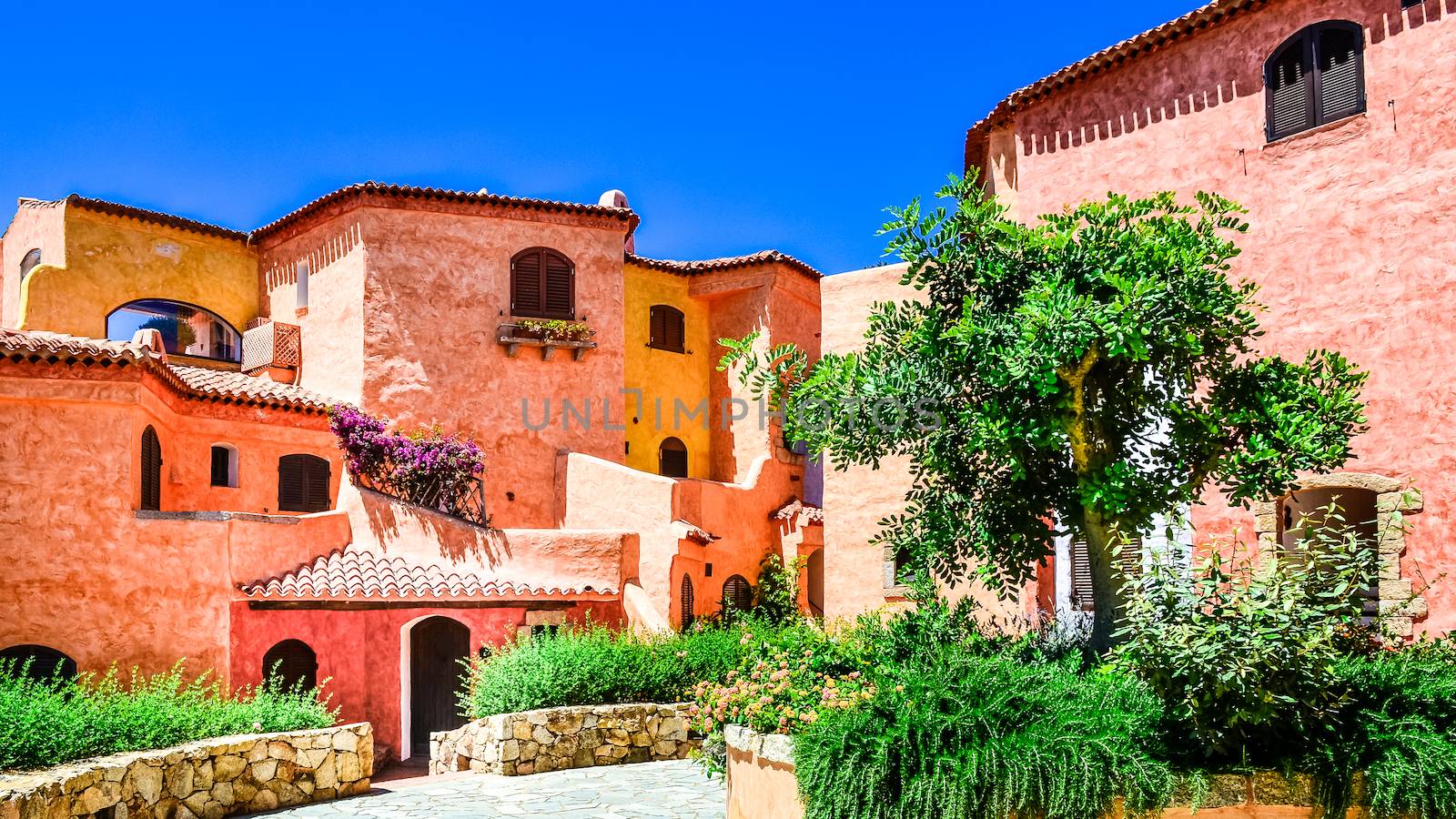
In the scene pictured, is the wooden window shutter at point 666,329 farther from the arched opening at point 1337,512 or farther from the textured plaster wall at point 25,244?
the arched opening at point 1337,512

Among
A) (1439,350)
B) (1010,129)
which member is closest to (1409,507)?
(1439,350)

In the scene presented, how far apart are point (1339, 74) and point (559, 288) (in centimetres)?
1594

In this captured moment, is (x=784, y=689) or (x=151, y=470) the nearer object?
(x=784, y=689)

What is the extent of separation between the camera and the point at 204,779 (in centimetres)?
1213

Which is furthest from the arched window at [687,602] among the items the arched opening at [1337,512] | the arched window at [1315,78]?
the arched window at [1315,78]

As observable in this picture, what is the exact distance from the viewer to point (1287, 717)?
8.99m

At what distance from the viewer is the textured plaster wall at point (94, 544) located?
16766mm

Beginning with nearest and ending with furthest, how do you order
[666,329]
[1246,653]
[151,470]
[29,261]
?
[1246,653] → [151,470] → [29,261] → [666,329]

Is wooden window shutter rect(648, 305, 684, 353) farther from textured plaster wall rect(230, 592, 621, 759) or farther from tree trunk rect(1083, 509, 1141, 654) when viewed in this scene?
tree trunk rect(1083, 509, 1141, 654)

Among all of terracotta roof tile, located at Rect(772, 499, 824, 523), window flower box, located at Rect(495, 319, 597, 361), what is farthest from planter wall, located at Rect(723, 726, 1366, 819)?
window flower box, located at Rect(495, 319, 597, 361)

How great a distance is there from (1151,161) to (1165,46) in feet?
5.46

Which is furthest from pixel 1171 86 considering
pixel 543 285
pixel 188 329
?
pixel 188 329

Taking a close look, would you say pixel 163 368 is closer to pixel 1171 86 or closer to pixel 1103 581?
pixel 1103 581

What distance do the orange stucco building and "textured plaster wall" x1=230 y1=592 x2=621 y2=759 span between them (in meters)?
0.04
